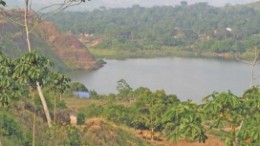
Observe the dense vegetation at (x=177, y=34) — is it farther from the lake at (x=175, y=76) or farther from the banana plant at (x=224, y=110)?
the banana plant at (x=224, y=110)

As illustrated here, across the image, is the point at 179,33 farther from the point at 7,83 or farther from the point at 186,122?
the point at 186,122

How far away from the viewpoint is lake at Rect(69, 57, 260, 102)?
5622cm

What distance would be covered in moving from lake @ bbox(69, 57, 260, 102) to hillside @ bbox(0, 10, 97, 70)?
351 cm

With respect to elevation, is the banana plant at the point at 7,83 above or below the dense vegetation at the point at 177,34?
below

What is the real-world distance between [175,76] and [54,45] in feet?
78.3

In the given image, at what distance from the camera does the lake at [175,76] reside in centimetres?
5622

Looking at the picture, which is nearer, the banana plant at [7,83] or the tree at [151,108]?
the banana plant at [7,83]

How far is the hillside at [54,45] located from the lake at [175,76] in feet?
11.5

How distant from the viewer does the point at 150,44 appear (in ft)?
350

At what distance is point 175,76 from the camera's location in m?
66.7

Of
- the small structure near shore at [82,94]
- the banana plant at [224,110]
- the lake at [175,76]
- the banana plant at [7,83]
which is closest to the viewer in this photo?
the banana plant at [224,110]

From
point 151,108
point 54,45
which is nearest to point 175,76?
point 54,45

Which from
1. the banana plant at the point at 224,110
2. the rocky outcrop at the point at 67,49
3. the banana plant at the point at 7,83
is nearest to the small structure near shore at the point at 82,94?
the rocky outcrop at the point at 67,49

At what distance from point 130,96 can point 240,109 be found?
38.1 m
